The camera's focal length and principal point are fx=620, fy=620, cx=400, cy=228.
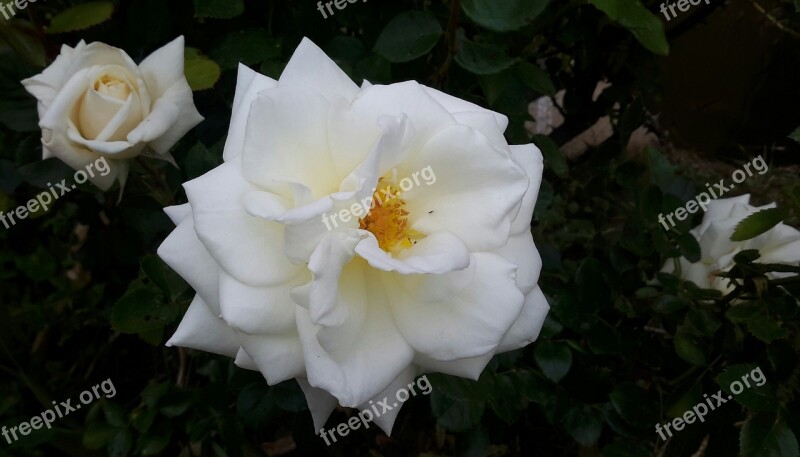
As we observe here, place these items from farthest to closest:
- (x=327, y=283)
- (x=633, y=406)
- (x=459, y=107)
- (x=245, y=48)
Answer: (x=633, y=406) < (x=245, y=48) < (x=459, y=107) < (x=327, y=283)

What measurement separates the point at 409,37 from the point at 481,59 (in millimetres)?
93

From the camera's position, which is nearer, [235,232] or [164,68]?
[235,232]

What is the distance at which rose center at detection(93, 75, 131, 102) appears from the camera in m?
0.65

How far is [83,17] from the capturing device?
75 centimetres

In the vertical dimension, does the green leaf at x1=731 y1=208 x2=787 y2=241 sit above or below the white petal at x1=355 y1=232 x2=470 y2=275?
below

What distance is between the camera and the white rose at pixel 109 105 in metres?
0.63

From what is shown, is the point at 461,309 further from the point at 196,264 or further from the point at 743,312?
the point at 743,312

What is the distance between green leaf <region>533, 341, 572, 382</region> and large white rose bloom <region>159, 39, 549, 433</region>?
304 millimetres

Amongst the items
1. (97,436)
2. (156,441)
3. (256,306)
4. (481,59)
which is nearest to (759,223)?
(481,59)

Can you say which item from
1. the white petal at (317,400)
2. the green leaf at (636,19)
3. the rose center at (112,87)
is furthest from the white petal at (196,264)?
the green leaf at (636,19)

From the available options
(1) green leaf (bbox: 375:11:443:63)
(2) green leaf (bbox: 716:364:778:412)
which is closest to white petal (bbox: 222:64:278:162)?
(1) green leaf (bbox: 375:11:443:63)

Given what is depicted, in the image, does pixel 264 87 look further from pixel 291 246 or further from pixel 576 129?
pixel 576 129

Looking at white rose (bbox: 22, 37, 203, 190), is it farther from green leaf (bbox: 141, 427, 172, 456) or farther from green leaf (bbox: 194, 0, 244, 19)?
green leaf (bbox: 141, 427, 172, 456)

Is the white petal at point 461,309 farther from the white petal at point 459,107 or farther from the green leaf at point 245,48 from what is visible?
the green leaf at point 245,48
